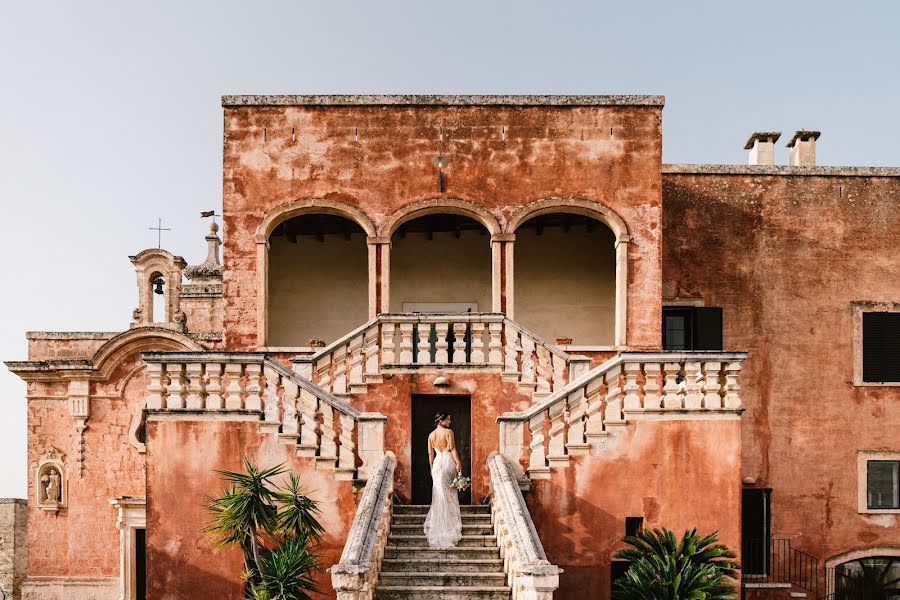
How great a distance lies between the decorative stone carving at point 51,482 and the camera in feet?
67.4

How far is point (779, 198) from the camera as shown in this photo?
17203 millimetres

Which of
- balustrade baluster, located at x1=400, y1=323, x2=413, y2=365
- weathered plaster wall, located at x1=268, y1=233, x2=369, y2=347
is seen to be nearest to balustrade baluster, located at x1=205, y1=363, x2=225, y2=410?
balustrade baluster, located at x1=400, y1=323, x2=413, y2=365

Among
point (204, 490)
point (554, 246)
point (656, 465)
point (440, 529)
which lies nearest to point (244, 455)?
point (204, 490)

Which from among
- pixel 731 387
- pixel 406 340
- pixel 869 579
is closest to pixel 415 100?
pixel 406 340

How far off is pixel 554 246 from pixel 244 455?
9025 mm

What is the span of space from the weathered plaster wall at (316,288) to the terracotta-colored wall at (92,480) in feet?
15.8

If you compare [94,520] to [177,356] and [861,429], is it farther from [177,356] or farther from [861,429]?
[861,429]

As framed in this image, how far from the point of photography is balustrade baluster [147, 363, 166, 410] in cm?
1117

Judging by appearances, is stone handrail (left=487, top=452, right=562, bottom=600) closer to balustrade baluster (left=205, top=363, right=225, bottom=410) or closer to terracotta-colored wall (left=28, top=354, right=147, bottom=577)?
balustrade baluster (left=205, top=363, right=225, bottom=410)

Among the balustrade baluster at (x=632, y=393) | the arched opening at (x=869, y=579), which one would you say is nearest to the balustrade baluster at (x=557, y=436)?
the balustrade baluster at (x=632, y=393)

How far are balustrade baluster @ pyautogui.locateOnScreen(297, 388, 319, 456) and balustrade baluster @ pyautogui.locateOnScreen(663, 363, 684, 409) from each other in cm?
430

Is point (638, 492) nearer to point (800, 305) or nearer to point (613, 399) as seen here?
point (613, 399)

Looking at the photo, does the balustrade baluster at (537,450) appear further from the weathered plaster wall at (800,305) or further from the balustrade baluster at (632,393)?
the weathered plaster wall at (800,305)

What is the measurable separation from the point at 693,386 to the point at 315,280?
9.02 metres
